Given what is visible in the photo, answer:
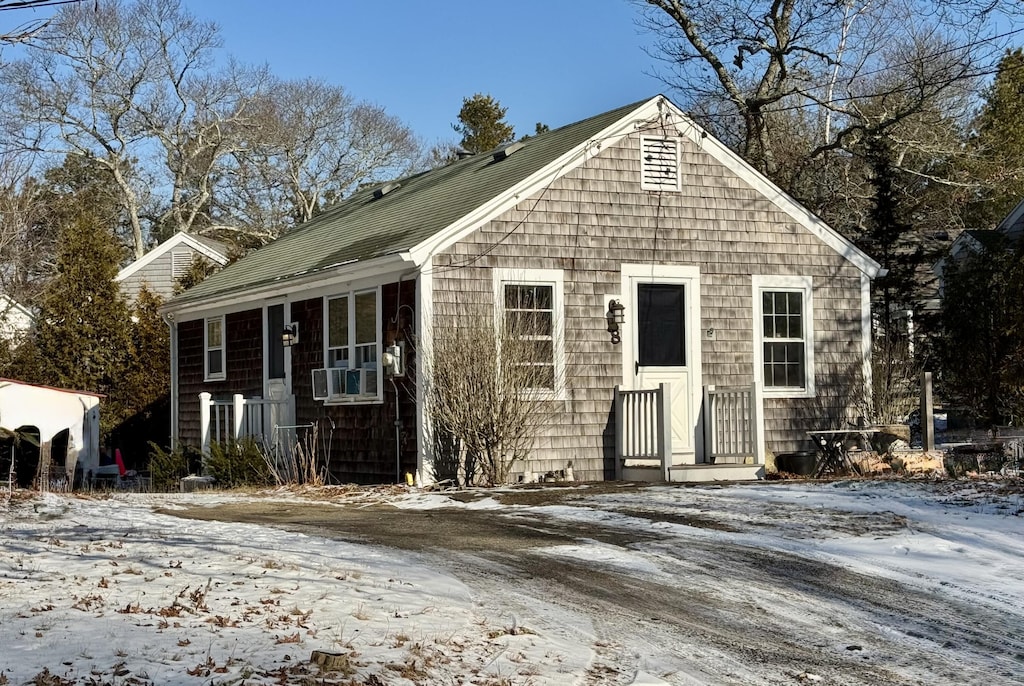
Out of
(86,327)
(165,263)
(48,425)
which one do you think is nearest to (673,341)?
(48,425)

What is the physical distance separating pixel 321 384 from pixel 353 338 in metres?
1.09

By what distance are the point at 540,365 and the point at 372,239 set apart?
3.88 meters

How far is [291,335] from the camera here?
1891 centimetres

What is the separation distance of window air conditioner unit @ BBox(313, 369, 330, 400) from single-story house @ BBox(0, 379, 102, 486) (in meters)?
4.19

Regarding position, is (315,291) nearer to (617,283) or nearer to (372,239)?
(372,239)

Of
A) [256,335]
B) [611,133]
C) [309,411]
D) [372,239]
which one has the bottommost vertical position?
[309,411]

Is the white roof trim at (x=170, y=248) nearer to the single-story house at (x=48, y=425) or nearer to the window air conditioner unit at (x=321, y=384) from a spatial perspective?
the single-story house at (x=48, y=425)

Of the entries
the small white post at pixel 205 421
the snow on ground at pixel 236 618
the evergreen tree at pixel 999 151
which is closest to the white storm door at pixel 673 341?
the small white post at pixel 205 421

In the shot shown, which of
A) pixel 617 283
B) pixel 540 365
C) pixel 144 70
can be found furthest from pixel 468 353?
pixel 144 70

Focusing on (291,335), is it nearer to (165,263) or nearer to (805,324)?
(805,324)

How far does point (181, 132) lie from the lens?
44344mm

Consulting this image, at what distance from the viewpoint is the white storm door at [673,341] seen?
17.0 m

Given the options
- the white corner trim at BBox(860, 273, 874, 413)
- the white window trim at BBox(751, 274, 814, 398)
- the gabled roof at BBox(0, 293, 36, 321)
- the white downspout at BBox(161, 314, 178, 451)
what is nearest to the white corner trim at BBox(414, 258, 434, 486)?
the white window trim at BBox(751, 274, 814, 398)

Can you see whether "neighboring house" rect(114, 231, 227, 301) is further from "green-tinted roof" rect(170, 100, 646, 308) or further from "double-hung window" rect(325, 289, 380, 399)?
"double-hung window" rect(325, 289, 380, 399)
